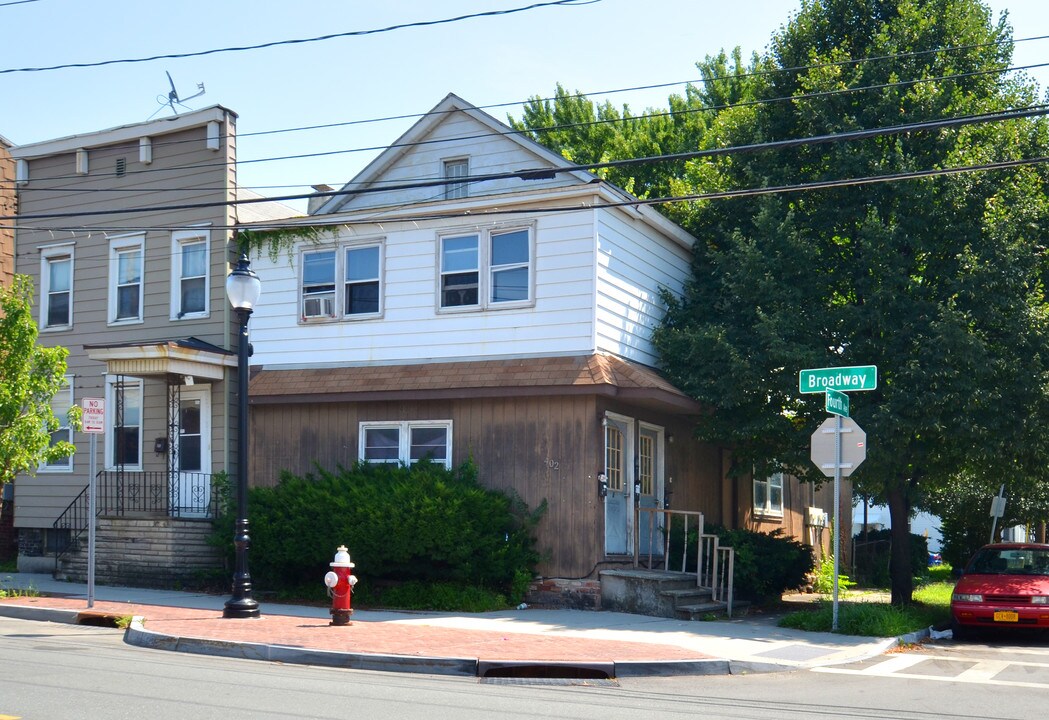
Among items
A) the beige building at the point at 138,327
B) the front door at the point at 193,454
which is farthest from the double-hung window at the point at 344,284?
the front door at the point at 193,454

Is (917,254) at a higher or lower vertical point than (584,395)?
higher

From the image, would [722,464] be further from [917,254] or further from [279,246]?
[279,246]

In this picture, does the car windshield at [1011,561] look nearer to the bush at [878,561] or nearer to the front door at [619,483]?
the front door at [619,483]

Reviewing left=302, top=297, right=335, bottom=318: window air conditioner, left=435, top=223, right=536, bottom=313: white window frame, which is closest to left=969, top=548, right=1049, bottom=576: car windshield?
left=435, top=223, right=536, bottom=313: white window frame

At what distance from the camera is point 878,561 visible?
2786 centimetres

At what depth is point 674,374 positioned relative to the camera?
62.1 ft

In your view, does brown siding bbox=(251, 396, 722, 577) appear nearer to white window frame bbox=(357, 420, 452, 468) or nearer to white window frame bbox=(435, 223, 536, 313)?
white window frame bbox=(357, 420, 452, 468)

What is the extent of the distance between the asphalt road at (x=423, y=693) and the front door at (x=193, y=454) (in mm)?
7579

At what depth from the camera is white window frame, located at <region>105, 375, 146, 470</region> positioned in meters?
20.9

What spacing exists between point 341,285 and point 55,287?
6780 millimetres

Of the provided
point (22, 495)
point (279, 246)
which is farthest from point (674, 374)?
point (22, 495)

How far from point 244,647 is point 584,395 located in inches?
270

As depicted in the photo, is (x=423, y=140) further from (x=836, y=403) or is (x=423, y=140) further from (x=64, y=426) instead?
(x=836, y=403)

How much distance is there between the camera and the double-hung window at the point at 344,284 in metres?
19.5
